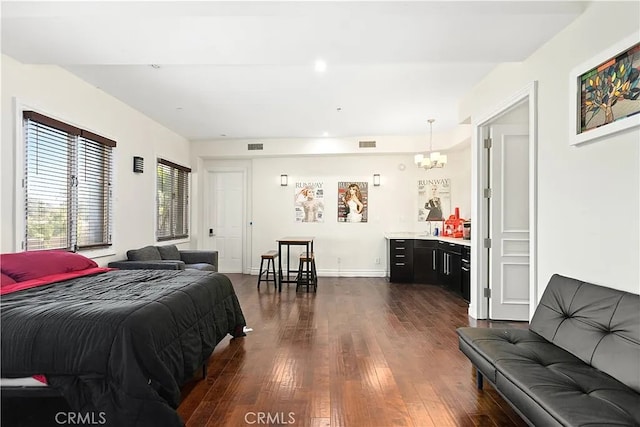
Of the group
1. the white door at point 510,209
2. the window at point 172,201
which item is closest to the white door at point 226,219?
the window at point 172,201

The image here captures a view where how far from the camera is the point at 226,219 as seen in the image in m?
7.53

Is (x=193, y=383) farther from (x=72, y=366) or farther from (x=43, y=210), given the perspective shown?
(x=43, y=210)

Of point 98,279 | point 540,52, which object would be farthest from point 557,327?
point 98,279

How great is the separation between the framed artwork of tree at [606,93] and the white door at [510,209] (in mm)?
1627

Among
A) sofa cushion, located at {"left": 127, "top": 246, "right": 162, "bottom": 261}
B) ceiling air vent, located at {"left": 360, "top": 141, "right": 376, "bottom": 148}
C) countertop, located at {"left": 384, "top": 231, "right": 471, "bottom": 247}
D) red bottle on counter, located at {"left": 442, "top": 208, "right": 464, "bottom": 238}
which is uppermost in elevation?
ceiling air vent, located at {"left": 360, "top": 141, "right": 376, "bottom": 148}

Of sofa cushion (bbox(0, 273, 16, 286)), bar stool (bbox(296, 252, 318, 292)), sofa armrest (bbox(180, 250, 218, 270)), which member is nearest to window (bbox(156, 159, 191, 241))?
sofa armrest (bbox(180, 250, 218, 270))

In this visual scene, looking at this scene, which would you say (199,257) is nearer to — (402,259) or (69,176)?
(69,176)

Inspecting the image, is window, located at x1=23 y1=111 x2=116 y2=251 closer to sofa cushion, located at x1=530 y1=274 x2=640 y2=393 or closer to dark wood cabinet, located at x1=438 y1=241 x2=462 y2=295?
sofa cushion, located at x1=530 y1=274 x2=640 y2=393

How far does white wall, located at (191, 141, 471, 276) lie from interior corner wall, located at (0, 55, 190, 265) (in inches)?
62.2

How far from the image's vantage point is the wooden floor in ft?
6.91

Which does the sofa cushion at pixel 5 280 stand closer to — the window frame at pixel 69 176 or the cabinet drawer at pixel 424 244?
the window frame at pixel 69 176

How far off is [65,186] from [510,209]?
4878 millimetres

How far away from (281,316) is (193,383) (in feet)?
5.85

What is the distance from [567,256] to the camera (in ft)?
8.13
